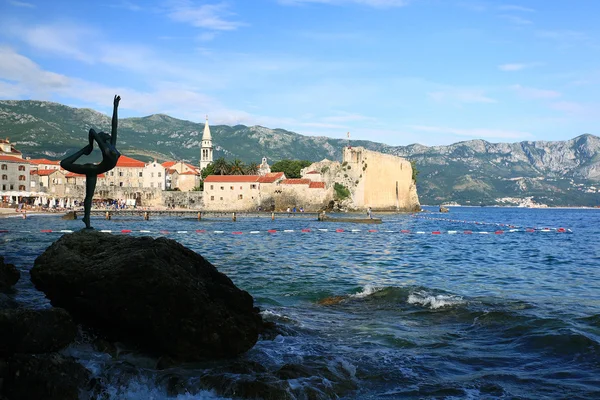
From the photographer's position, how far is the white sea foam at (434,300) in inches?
436

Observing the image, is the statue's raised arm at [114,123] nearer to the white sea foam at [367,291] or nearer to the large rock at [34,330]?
the large rock at [34,330]

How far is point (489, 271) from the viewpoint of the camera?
17734 mm

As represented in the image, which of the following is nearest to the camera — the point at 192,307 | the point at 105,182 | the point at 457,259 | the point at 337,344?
the point at 192,307

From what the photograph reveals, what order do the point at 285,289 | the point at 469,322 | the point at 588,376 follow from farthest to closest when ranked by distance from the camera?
the point at 285,289 → the point at 469,322 → the point at 588,376

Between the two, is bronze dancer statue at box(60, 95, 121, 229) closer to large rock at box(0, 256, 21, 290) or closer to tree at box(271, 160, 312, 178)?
large rock at box(0, 256, 21, 290)

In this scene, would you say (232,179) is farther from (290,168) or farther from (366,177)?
(366,177)

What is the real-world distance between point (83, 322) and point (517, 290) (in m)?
11.0

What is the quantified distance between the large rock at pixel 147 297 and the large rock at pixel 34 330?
46 centimetres

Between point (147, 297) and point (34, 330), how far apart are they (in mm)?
1161

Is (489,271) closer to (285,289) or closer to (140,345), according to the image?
(285,289)

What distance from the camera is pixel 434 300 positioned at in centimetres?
1139

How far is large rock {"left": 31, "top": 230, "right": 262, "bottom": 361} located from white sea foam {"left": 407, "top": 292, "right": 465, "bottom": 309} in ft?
17.5

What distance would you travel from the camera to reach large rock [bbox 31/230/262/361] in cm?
596

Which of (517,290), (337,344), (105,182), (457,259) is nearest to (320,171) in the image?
(105,182)
